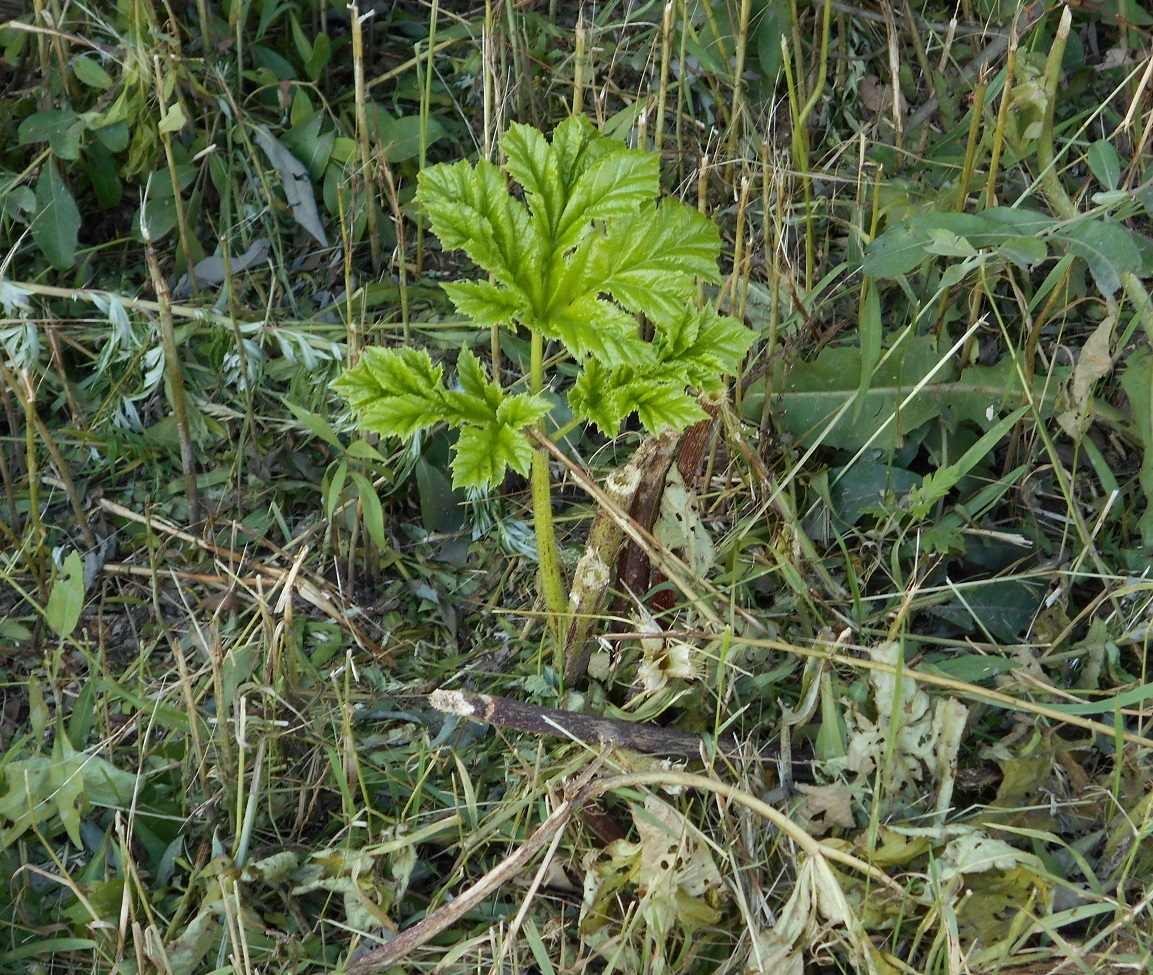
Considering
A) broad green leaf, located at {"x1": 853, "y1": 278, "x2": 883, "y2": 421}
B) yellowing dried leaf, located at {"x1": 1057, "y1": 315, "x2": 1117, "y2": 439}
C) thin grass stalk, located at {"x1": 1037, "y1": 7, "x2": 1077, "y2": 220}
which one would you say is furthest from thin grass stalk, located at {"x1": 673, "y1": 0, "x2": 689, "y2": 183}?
yellowing dried leaf, located at {"x1": 1057, "y1": 315, "x2": 1117, "y2": 439}

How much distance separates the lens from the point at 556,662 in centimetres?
188

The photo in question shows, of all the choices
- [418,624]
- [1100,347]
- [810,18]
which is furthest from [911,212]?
[418,624]

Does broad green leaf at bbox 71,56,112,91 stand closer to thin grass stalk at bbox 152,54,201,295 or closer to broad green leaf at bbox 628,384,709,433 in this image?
thin grass stalk at bbox 152,54,201,295

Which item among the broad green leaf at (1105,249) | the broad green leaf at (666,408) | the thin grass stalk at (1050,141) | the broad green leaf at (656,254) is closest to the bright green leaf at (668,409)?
the broad green leaf at (666,408)

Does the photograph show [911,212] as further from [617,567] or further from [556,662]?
[556,662]

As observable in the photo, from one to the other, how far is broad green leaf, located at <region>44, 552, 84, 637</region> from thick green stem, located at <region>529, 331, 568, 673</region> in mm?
825

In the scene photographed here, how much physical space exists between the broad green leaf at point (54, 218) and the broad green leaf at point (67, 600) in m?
0.90

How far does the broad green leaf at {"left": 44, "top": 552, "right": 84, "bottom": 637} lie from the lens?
189 cm

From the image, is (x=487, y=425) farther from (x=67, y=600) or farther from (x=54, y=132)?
(x=54, y=132)

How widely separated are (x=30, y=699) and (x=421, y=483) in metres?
0.83

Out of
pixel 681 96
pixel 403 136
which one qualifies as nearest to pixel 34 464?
pixel 403 136

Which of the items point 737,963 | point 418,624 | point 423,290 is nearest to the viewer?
point 737,963

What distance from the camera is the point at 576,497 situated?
2248 millimetres

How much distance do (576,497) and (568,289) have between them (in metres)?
0.79
